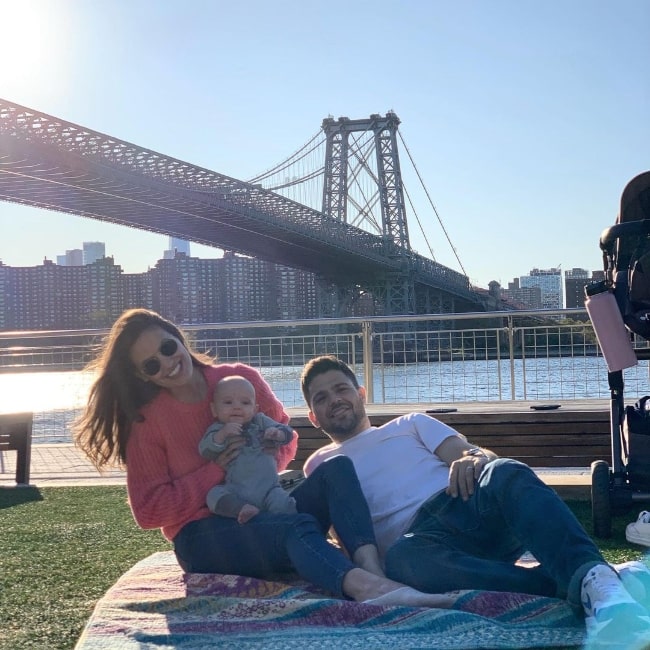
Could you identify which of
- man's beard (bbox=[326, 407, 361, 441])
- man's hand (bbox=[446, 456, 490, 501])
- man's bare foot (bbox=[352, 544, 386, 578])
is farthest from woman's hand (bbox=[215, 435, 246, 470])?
man's hand (bbox=[446, 456, 490, 501])

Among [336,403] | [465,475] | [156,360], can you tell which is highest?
[156,360]

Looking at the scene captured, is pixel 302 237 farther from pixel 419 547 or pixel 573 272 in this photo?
pixel 419 547

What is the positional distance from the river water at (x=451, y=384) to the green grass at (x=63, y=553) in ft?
6.03

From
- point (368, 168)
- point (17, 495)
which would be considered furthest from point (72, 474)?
point (368, 168)

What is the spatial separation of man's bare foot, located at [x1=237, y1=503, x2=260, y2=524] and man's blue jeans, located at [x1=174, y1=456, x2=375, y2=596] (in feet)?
0.04

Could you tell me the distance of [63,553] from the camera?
2.38 m

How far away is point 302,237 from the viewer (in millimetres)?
19984

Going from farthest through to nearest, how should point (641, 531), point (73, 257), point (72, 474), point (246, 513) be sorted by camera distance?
1. point (73, 257)
2. point (72, 474)
3. point (641, 531)
4. point (246, 513)

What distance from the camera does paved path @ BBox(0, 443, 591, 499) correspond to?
2.88m

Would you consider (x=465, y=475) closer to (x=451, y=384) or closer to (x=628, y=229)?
(x=628, y=229)

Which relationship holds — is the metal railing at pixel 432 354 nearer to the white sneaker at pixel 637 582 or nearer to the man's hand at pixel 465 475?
the man's hand at pixel 465 475

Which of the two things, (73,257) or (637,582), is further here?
(73,257)

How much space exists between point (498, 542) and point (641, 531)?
610mm

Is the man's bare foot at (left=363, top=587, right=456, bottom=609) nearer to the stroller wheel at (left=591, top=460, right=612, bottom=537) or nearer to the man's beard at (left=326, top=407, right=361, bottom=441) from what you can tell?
the man's beard at (left=326, top=407, right=361, bottom=441)
